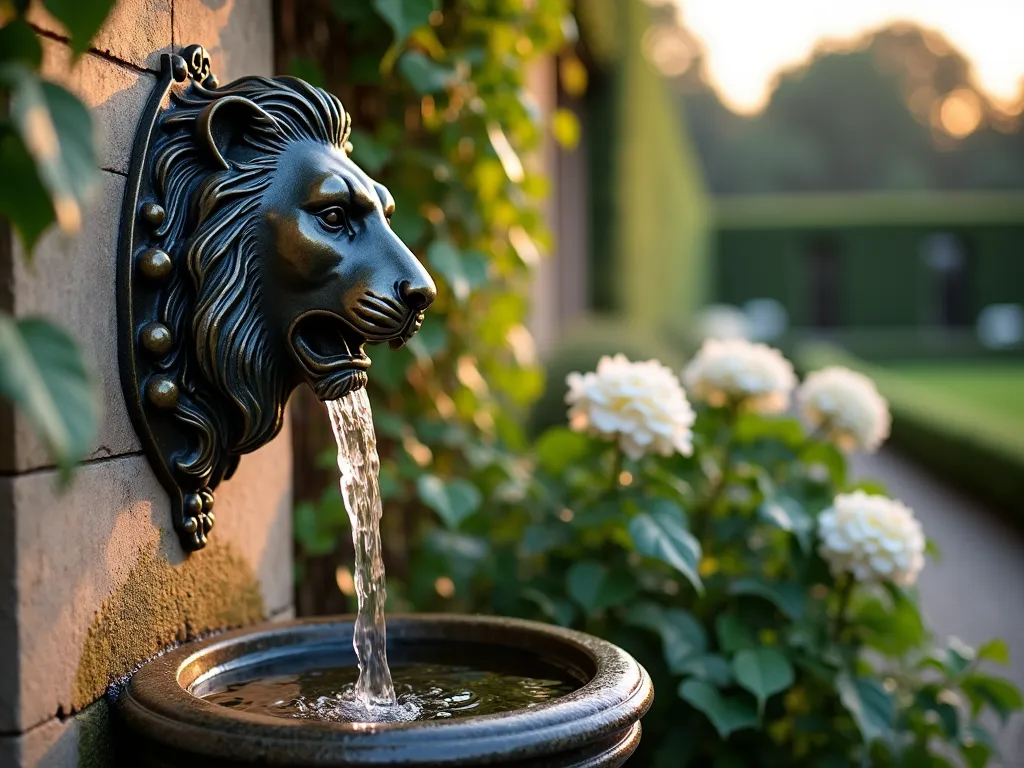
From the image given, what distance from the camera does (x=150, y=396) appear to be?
4.65 feet

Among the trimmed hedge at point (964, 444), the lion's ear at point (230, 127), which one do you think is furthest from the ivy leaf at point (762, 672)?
the trimmed hedge at point (964, 444)

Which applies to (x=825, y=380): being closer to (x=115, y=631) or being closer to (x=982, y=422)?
(x=115, y=631)

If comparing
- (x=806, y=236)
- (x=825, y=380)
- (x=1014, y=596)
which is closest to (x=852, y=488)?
(x=825, y=380)

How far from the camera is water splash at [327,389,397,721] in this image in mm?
1603

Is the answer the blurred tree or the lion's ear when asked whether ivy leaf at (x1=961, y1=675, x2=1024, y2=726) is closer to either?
the lion's ear

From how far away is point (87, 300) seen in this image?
131 centimetres

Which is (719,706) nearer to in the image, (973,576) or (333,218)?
(333,218)

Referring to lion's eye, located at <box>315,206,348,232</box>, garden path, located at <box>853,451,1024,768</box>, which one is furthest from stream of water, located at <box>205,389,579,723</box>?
garden path, located at <box>853,451,1024,768</box>

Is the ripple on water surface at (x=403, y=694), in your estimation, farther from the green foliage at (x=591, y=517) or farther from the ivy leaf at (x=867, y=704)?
the ivy leaf at (x=867, y=704)

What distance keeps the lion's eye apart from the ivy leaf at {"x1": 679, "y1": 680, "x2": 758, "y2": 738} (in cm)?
111

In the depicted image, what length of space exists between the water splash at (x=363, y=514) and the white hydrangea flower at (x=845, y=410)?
128 cm

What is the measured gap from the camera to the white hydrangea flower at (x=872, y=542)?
2.15 meters

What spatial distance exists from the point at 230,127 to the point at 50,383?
68 cm

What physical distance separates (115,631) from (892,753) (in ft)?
5.47
